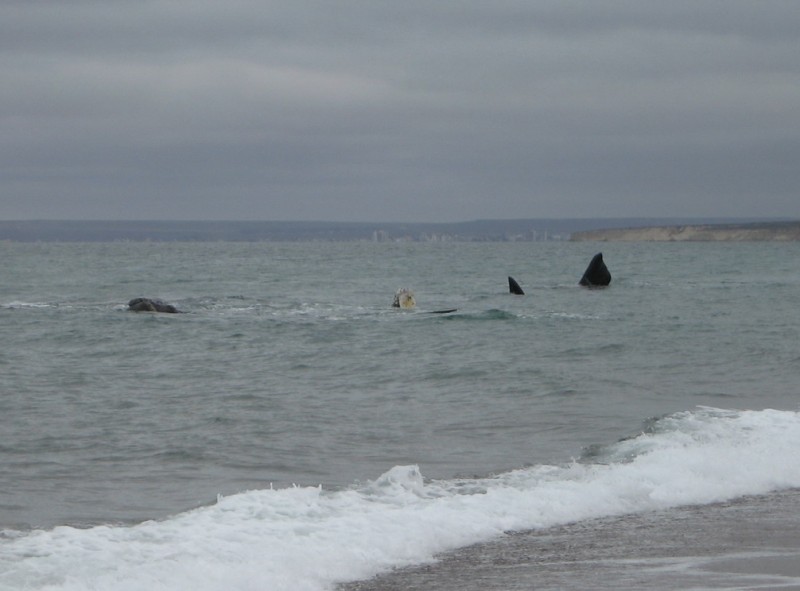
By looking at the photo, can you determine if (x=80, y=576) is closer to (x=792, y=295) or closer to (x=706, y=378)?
(x=706, y=378)

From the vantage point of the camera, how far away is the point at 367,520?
869 cm

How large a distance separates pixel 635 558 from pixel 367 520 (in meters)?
1.98

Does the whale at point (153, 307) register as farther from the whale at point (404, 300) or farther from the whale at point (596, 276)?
the whale at point (596, 276)

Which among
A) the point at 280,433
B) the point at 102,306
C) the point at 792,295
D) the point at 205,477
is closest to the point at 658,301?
the point at 792,295

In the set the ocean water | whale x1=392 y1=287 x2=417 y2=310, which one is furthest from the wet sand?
whale x1=392 y1=287 x2=417 y2=310

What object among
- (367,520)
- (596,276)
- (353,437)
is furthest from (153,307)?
(367,520)

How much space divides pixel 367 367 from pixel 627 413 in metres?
6.30

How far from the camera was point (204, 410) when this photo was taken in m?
15.4

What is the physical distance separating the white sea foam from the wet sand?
12.6 inches

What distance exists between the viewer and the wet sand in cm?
704

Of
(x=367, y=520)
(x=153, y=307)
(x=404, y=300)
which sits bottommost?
(x=153, y=307)

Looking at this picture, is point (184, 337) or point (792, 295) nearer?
point (184, 337)

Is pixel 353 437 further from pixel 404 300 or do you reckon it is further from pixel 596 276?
pixel 596 276

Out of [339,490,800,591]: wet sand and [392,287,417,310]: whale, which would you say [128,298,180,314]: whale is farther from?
[339,490,800,591]: wet sand
